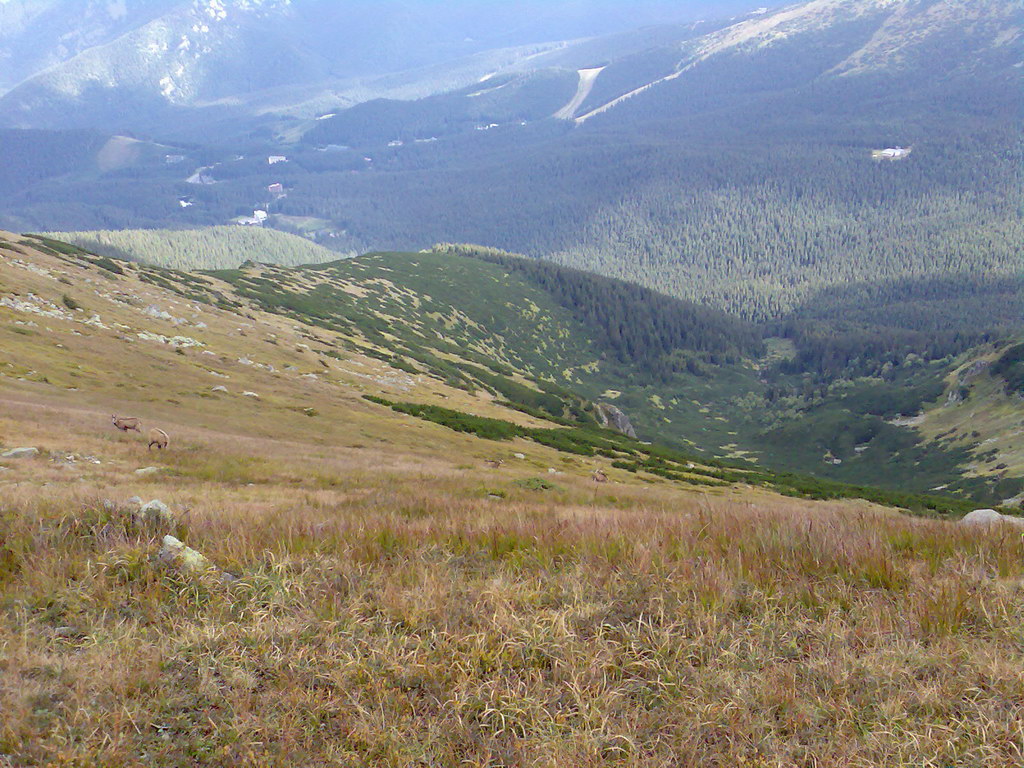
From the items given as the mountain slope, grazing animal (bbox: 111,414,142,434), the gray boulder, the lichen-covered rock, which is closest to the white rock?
the lichen-covered rock

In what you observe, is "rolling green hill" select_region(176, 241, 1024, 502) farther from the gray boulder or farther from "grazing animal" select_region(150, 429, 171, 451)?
the gray boulder

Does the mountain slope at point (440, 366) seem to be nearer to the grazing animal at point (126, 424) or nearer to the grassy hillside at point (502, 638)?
the grazing animal at point (126, 424)

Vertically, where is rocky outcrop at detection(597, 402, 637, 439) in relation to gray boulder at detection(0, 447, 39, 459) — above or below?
below

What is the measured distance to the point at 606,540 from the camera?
663cm

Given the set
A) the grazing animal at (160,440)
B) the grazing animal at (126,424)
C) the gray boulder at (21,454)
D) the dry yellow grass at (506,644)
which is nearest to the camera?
the dry yellow grass at (506,644)

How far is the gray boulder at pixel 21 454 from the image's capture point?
570 inches

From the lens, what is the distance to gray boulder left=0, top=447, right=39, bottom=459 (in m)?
14.5

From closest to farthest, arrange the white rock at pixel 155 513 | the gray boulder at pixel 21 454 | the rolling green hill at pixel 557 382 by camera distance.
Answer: the white rock at pixel 155 513
the gray boulder at pixel 21 454
the rolling green hill at pixel 557 382

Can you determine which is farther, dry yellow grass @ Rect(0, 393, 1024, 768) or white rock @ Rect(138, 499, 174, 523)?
white rock @ Rect(138, 499, 174, 523)

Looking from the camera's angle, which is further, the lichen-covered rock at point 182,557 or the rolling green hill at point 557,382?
the rolling green hill at point 557,382

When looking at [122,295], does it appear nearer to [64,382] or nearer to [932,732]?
[64,382]

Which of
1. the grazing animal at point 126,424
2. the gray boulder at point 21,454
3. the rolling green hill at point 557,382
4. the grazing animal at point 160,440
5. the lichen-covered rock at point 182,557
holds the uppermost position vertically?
the lichen-covered rock at point 182,557

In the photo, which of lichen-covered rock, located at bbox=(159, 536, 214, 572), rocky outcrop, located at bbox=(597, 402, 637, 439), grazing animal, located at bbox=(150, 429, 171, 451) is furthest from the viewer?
rocky outcrop, located at bbox=(597, 402, 637, 439)

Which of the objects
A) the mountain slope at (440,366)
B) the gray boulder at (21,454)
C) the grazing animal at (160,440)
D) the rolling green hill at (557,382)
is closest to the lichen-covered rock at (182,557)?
the gray boulder at (21,454)
